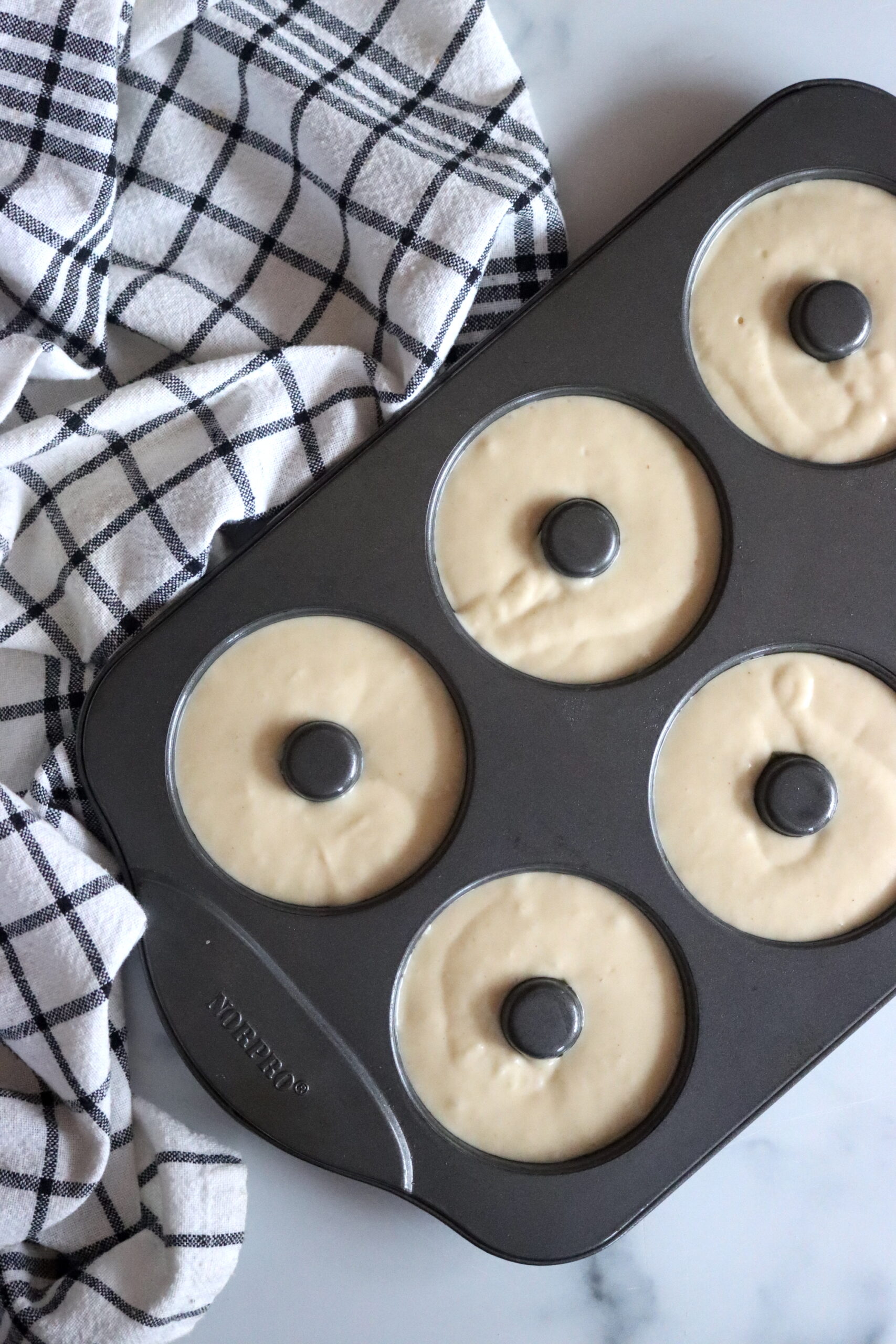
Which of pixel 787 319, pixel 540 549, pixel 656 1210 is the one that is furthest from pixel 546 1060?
pixel 787 319

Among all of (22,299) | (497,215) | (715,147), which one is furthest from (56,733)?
(715,147)

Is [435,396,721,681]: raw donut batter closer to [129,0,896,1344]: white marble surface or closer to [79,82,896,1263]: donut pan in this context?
[79,82,896,1263]: donut pan

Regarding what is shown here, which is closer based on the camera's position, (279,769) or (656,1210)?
(279,769)

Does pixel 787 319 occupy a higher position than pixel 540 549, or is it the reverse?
pixel 787 319

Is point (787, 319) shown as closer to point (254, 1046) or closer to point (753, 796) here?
point (753, 796)

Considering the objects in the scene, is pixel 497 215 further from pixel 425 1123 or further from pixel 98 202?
pixel 425 1123

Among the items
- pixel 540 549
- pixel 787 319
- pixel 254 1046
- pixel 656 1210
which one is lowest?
pixel 656 1210

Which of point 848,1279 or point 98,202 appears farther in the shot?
point 848,1279

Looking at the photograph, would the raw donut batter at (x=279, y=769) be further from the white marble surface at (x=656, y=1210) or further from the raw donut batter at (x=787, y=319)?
the raw donut batter at (x=787, y=319)
